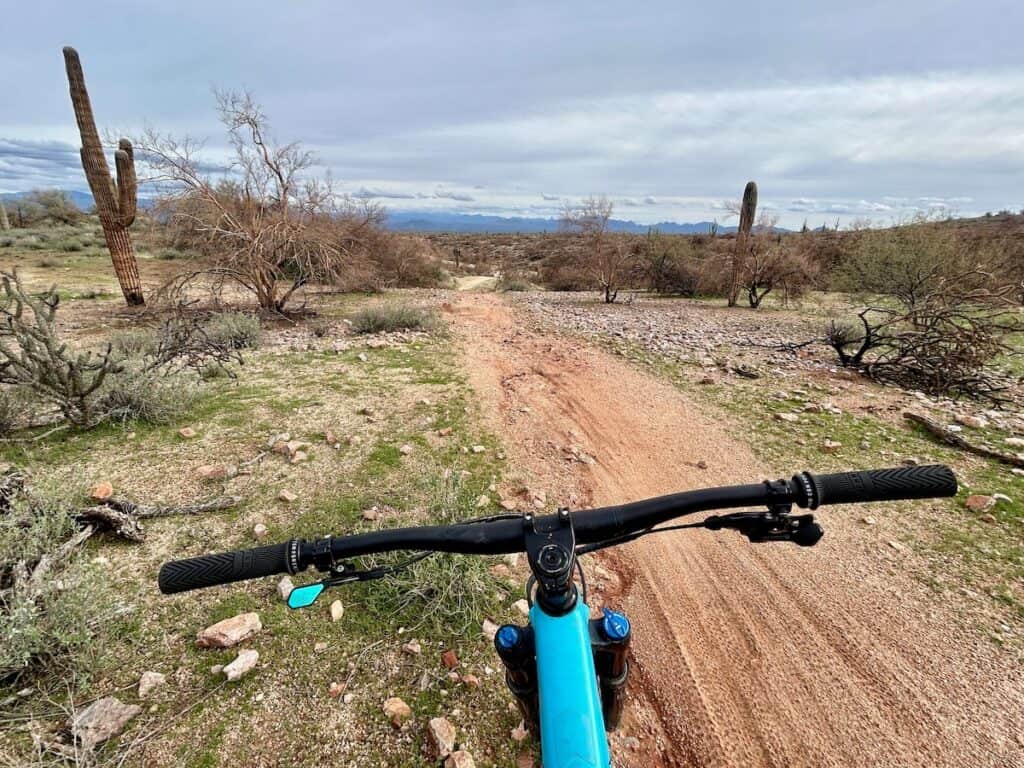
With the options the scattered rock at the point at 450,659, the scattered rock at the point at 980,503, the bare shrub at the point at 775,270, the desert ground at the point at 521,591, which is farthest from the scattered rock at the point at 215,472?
the bare shrub at the point at 775,270

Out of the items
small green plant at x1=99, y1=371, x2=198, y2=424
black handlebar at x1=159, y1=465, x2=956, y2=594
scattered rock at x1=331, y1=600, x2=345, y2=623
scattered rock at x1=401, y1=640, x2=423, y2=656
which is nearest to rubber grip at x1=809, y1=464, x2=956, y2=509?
black handlebar at x1=159, y1=465, x2=956, y2=594

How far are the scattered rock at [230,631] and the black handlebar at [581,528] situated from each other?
1550 millimetres

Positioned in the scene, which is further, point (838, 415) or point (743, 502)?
point (838, 415)

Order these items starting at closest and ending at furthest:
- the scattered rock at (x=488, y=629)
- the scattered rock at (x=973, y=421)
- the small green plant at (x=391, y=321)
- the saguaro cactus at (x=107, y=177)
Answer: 1. the scattered rock at (x=488, y=629)
2. the scattered rock at (x=973, y=421)
3. the small green plant at (x=391, y=321)
4. the saguaro cactus at (x=107, y=177)

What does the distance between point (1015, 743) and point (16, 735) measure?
14.7 ft

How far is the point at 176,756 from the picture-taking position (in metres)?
1.98

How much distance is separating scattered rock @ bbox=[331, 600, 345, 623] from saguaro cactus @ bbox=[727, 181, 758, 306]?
56.7ft

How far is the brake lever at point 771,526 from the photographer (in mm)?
1318

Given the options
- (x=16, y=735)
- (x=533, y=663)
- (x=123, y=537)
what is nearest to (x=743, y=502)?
(x=533, y=663)

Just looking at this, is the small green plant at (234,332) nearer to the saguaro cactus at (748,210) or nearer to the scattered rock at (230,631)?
the scattered rock at (230,631)

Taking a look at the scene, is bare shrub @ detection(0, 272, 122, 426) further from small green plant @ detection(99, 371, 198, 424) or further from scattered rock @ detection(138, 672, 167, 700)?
scattered rock @ detection(138, 672, 167, 700)

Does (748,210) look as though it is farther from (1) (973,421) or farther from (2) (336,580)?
(2) (336,580)

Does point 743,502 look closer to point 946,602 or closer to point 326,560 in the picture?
point 326,560

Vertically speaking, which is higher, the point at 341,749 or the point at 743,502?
the point at 743,502
